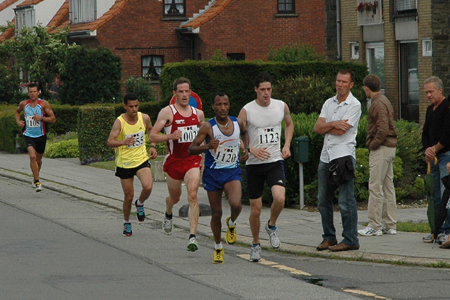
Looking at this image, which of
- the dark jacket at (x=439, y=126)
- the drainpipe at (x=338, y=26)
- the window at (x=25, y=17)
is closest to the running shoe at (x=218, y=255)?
the dark jacket at (x=439, y=126)

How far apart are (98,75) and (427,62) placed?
47.7 feet

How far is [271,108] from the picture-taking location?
9.55 m

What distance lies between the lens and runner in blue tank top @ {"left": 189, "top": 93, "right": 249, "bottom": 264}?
350 inches

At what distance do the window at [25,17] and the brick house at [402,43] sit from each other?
24.4m

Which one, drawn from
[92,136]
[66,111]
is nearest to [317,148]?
[92,136]

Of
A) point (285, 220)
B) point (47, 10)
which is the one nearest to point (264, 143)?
point (285, 220)

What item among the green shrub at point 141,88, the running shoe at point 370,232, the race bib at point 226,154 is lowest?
the running shoe at point 370,232

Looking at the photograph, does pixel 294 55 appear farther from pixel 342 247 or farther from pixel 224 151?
pixel 224 151

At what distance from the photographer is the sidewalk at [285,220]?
30.7 ft

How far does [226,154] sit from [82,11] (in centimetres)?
3496

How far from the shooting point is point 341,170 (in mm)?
9430

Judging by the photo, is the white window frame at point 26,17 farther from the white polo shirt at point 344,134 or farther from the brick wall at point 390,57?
the white polo shirt at point 344,134

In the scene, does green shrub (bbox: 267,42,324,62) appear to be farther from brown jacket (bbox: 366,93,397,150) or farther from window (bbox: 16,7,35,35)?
window (bbox: 16,7,35,35)

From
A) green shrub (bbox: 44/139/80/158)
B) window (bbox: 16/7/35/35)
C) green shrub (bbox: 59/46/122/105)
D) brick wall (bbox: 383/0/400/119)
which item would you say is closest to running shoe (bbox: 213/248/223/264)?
green shrub (bbox: 44/139/80/158)
